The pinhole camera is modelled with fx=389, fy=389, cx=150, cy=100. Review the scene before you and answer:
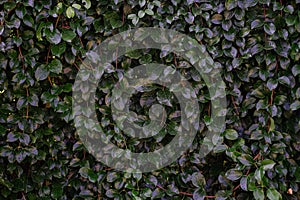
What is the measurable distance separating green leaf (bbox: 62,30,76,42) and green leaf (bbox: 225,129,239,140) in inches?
33.1

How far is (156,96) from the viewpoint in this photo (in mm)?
1840

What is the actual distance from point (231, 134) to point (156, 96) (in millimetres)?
394

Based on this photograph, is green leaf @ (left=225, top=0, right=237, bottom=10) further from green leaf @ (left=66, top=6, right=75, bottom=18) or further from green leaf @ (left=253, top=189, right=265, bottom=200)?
green leaf @ (left=253, top=189, right=265, bottom=200)

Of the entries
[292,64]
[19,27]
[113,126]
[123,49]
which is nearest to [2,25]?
[19,27]

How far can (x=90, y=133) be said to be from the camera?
190 cm

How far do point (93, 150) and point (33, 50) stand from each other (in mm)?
561

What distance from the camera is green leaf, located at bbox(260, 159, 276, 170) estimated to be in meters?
1.73

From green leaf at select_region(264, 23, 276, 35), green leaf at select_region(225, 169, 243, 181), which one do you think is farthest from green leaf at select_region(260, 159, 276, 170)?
green leaf at select_region(264, 23, 276, 35)

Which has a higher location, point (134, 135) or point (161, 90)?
point (161, 90)

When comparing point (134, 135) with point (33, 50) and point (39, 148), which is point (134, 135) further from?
point (33, 50)

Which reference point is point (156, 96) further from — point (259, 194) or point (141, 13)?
point (259, 194)

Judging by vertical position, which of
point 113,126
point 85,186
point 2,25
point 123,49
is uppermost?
point 2,25

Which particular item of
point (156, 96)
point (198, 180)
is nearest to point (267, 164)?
point (198, 180)

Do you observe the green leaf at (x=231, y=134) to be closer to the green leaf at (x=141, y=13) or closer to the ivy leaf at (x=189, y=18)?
the ivy leaf at (x=189, y=18)
